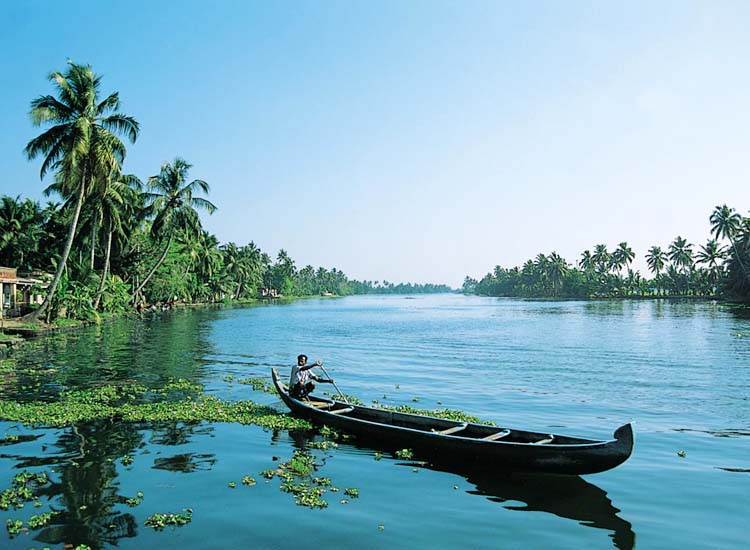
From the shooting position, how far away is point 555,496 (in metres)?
11.2

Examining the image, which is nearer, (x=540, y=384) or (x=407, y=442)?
(x=407, y=442)

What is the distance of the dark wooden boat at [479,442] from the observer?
11055 mm

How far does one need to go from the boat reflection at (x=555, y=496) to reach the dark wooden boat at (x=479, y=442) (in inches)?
12.1

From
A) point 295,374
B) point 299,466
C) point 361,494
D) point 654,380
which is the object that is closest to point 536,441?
point 361,494

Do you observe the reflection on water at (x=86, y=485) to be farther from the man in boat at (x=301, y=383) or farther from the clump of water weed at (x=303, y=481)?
the man in boat at (x=301, y=383)

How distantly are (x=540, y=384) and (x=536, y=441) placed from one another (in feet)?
43.3

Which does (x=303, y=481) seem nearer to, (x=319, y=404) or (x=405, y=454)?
(x=405, y=454)

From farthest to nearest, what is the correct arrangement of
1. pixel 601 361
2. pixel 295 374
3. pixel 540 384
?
pixel 601 361 < pixel 540 384 < pixel 295 374

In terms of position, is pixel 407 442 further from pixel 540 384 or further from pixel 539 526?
pixel 540 384

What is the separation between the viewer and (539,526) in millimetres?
9883

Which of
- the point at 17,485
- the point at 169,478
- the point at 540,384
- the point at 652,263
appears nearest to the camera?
the point at 17,485

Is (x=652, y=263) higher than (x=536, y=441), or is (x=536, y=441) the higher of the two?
(x=652, y=263)

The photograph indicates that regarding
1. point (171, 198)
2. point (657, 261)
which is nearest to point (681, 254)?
point (657, 261)

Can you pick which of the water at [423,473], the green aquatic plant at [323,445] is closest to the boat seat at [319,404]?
the water at [423,473]
